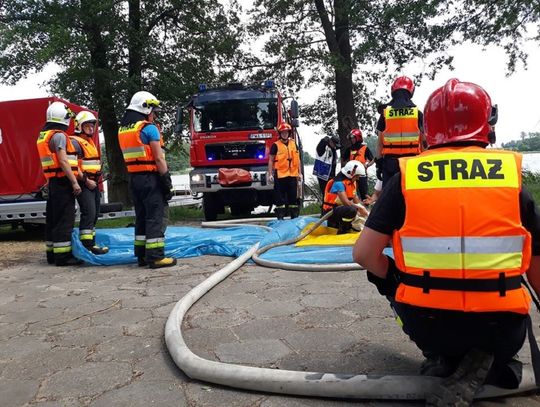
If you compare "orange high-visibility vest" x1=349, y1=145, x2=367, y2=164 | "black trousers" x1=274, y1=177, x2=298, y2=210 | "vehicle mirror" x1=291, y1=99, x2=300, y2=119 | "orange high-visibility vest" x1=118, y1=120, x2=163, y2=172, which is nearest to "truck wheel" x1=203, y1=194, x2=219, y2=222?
"black trousers" x1=274, y1=177, x2=298, y2=210

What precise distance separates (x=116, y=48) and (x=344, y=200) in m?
11.3

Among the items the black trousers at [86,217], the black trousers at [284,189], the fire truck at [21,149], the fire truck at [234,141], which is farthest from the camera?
the fire truck at [234,141]

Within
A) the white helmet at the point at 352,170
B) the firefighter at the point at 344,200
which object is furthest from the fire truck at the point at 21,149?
the white helmet at the point at 352,170

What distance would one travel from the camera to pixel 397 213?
184 cm

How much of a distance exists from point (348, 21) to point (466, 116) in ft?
44.1

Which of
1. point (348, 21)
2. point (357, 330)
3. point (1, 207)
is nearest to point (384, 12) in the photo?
point (348, 21)

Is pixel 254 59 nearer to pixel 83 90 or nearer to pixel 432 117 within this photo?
pixel 83 90

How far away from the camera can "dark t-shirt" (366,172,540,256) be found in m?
1.76

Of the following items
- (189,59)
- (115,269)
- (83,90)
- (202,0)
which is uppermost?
(202,0)

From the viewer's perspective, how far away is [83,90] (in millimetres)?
14445

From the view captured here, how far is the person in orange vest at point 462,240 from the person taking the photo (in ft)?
5.60

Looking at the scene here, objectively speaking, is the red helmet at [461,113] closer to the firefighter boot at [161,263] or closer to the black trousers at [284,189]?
the firefighter boot at [161,263]

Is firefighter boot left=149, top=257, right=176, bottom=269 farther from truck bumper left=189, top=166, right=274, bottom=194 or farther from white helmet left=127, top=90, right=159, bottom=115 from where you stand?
truck bumper left=189, top=166, right=274, bottom=194

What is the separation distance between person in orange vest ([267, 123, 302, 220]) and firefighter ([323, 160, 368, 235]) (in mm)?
2181
